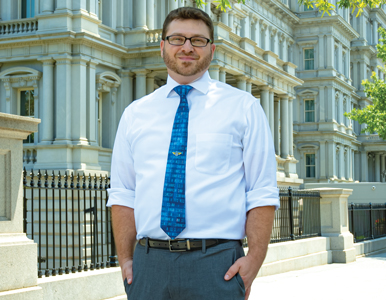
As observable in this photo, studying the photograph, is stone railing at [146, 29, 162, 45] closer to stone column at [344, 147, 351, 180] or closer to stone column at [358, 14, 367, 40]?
stone column at [344, 147, 351, 180]

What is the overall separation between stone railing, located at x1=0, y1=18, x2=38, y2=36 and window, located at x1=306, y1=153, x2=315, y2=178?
33186 mm

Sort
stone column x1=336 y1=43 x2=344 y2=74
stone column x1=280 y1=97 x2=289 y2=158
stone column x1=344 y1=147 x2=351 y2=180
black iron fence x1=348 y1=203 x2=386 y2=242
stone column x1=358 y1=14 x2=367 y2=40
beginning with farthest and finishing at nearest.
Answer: stone column x1=358 y1=14 x2=367 y2=40, stone column x1=344 y1=147 x2=351 y2=180, stone column x1=336 y1=43 x2=344 y2=74, stone column x1=280 y1=97 x2=289 y2=158, black iron fence x1=348 y1=203 x2=386 y2=242

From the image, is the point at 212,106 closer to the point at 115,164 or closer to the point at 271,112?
the point at 115,164

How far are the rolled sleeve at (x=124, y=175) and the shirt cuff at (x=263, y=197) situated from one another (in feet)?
2.18

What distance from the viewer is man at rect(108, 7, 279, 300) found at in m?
3.14

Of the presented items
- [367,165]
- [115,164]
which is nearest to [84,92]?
[115,164]

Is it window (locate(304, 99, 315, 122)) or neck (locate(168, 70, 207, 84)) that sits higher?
window (locate(304, 99, 315, 122))

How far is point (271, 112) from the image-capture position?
115 feet

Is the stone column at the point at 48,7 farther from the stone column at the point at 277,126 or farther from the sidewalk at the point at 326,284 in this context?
the stone column at the point at 277,126

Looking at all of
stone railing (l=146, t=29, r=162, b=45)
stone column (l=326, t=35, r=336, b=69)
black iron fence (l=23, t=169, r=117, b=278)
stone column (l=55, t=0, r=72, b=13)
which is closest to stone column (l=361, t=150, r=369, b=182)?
stone column (l=326, t=35, r=336, b=69)

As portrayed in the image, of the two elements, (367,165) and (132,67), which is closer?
(132,67)

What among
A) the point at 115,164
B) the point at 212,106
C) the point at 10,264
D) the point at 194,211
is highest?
the point at 212,106

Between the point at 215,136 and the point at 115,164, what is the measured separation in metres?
0.64

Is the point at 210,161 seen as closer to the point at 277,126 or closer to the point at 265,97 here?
the point at 265,97
